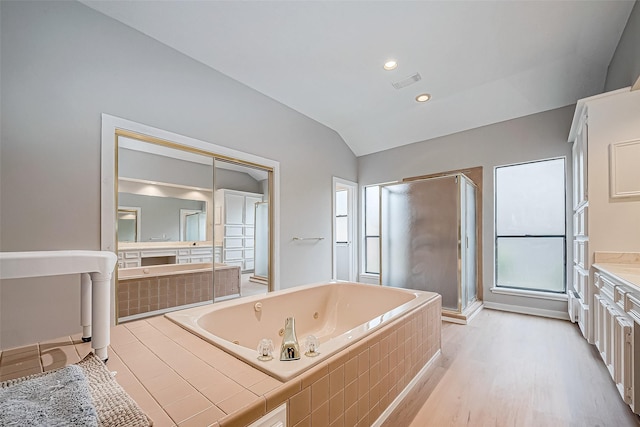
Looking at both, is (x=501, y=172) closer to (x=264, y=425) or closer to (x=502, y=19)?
(x=502, y=19)

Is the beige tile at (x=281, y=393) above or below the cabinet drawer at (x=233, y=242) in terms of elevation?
below

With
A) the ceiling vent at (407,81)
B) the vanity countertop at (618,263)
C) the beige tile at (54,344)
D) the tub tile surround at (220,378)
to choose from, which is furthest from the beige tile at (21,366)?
the ceiling vent at (407,81)

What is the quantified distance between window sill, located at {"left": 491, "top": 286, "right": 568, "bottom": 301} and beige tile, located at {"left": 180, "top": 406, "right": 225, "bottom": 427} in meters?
3.76

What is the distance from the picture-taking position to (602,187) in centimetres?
213

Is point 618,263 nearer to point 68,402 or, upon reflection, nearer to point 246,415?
point 246,415

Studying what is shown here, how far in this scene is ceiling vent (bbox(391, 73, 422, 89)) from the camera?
2.90 metres

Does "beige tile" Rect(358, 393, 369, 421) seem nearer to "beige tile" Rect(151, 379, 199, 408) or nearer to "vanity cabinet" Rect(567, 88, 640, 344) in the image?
"beige tile" Rect(151, 379, 199, 408)

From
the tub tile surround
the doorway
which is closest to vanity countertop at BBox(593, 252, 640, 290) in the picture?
the tub tile surround

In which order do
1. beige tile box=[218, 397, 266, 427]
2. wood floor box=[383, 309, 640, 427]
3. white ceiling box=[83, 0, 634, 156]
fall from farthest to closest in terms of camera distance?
1. white ceiling box=[83, 0, 634, 156]
2. wood floor box=[383, 309, 640, 427]
3. beige tile box=[218, 397, 266, 427]

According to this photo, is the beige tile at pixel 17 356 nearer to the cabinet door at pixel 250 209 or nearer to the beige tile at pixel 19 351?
the beige tile at pixel 19 351

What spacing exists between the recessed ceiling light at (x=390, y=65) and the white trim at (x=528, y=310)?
10.2 ft

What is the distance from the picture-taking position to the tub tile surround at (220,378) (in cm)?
83

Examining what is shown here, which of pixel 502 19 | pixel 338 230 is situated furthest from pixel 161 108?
pixel 338 230

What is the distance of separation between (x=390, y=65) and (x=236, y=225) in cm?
228
